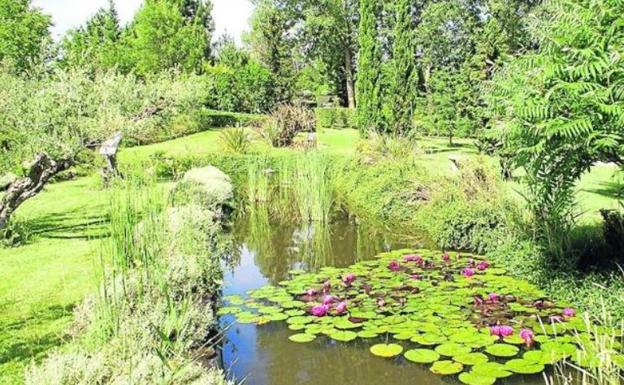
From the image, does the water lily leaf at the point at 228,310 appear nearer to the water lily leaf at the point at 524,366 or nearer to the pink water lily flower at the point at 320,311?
the pink water lily flower at the point at 320,311

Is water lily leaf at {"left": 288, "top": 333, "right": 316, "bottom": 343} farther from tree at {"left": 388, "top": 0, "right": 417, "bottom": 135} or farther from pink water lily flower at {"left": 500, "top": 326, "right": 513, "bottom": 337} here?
tree at {"left": 388, "top": 0, "right": 417, "bottom": 135}

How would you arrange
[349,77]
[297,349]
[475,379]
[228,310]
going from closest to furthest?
[475,379] → [297,349] → [228,310] → [349,77]

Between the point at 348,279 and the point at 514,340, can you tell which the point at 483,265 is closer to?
the point at 348,279

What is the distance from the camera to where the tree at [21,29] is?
17906 mm

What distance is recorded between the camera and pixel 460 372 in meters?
3.52

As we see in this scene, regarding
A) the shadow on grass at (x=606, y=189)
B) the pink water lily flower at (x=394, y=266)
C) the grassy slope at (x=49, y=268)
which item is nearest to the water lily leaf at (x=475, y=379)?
the grassy slope at (x=49, y=268)

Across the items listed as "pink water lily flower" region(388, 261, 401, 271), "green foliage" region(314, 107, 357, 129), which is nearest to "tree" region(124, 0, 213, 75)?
"green foliage" region(314, 107, 357, 129)

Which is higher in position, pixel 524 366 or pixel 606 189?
pixel 606 189

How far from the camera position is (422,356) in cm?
371

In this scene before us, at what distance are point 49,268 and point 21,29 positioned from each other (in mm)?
16366

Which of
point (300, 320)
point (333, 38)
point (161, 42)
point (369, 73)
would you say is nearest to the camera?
point (300, 320)

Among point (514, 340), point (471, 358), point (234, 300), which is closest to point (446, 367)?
point (471, 358)

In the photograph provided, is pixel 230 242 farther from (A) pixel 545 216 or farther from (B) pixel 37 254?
(A) pixel 545 216

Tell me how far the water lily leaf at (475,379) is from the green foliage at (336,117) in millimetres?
21401
